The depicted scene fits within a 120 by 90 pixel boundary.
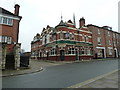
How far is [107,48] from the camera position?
1465 inches

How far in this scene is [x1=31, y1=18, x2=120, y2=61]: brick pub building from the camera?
84.9ft

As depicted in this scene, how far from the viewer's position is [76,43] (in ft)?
92.6

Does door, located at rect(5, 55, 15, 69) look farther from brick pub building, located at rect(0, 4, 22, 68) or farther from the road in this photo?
the road

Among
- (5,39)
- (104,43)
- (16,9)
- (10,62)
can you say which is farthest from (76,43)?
(10,62)

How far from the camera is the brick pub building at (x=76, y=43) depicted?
2588 centimetres

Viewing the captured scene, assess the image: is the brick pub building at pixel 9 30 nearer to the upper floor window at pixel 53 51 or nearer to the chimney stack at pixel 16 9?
the chimney stack at pixel 16 9

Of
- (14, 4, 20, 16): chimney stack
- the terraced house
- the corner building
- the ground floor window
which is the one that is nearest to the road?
(14, 4, 20, 16): chimney stack

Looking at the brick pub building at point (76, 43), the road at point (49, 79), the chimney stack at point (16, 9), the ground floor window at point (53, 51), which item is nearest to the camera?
the road at point (49, 79)

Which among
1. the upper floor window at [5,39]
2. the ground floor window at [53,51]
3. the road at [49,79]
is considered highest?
the upper floor window at [5,39]

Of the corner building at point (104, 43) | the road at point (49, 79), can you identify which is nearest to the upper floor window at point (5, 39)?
the road at point (49, 79)

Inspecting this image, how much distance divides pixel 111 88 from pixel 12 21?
17664 millimetres

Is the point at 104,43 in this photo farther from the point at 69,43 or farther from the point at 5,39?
the point at 5,39

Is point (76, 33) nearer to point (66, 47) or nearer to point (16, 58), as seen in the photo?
point (66, 47)

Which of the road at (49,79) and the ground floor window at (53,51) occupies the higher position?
the ground floor window at (53,51)
